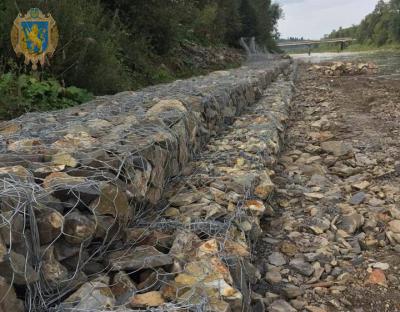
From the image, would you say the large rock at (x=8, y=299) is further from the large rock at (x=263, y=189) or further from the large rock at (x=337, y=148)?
the large rock at (x=337, y=148)

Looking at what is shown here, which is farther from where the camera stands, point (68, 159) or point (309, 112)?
point (309, 112)

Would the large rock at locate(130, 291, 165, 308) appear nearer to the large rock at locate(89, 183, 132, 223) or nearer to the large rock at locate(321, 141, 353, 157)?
the large rock at locate(89, 183, 132, 223)

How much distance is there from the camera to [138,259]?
2.63 metres

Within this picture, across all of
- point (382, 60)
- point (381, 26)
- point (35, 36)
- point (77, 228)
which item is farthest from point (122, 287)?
point (381, 26)

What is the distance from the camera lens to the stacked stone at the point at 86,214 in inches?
83.2

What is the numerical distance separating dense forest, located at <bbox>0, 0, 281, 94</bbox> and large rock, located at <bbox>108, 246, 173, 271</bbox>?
4765 millimetres

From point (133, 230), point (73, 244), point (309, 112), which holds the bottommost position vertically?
point (309, 112)

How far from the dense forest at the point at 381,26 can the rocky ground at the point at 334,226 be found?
7344cm

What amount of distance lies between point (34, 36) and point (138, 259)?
463 centimetres

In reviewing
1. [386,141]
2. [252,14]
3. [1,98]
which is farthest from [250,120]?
[252,14]

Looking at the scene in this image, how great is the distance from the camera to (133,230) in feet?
9.87

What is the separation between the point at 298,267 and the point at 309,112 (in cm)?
796

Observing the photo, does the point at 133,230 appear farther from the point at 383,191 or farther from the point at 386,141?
the point at 386,141

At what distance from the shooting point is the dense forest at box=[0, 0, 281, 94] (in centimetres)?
718
